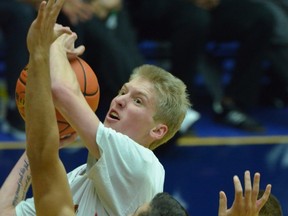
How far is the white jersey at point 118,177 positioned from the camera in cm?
324

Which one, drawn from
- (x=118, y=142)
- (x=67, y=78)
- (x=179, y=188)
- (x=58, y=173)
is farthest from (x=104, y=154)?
(x=179, y=188)

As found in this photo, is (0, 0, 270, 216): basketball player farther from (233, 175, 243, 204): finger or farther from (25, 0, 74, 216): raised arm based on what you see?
(233, 175, 243, 204): finger

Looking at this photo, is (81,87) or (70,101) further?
(81,87)

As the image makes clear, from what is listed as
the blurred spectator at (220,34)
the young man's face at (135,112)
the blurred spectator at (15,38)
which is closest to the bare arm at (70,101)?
the young man's face at (135,112)

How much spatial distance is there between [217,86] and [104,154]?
370 cm

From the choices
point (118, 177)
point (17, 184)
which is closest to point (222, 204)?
point (118, 177)

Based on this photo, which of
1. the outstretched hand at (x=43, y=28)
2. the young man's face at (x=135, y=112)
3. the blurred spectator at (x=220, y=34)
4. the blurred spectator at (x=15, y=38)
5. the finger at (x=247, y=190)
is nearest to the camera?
the outstretched hand at (x=43, y=28)

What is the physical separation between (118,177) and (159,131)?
0.34m

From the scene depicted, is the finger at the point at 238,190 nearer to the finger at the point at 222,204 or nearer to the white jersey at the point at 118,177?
the finger at the point at 222,204

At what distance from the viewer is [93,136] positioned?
3.20 meters

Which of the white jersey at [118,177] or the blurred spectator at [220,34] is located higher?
the white jersey at [118,177]

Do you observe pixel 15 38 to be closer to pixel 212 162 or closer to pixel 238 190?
pixel 212 162

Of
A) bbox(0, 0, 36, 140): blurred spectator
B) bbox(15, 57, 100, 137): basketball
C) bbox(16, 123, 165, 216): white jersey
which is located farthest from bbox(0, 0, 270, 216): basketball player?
bbox(0, 0, 36, 140): blurred spectator

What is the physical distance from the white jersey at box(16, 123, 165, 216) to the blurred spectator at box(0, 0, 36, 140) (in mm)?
2657
